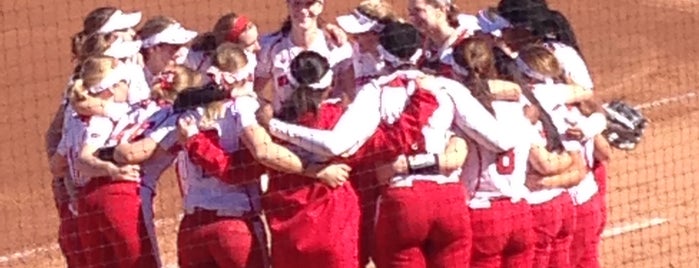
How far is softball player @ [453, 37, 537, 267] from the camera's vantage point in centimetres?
733

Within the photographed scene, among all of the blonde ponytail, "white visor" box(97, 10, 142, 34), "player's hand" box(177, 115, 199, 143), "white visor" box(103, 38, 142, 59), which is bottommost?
"player's hand" box(177, 115, 199, 143)

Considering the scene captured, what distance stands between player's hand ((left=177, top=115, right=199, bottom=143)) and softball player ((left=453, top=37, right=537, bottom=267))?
114 centimetres

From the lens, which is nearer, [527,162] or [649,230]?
[527,162]

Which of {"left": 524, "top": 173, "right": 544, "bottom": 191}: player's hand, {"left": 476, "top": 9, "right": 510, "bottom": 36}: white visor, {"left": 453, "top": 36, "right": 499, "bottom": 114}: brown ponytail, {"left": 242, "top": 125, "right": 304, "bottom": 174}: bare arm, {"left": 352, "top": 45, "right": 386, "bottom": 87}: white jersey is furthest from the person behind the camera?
{"left": 476, "top": 9, "right": 510, "bottom": 36}: white visor

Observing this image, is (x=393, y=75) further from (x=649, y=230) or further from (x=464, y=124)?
(x=649, y=230)

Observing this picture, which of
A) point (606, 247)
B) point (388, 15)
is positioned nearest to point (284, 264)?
point (388, 15)

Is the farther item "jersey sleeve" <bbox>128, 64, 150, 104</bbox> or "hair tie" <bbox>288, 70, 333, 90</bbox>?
"jersey sleeve" <bbox>128, 64, 150, 104</bbox>

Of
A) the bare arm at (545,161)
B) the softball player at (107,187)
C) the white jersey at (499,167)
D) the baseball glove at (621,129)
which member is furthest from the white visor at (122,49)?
the baseball glove at (621,129)

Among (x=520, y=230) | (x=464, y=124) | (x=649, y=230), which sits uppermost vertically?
(x=464, y=124)

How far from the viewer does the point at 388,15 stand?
7871mm

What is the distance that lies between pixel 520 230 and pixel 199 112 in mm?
1438

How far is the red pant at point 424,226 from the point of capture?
7.18 meters

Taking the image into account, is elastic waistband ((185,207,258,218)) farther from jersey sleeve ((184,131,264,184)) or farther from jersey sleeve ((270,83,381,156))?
jersey sleeve ((270,83,381,156))

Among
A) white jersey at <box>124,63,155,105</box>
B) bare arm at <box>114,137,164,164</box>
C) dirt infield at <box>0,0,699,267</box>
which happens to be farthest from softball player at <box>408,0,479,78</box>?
dirt infield at <box>0,0,699,267</box>
